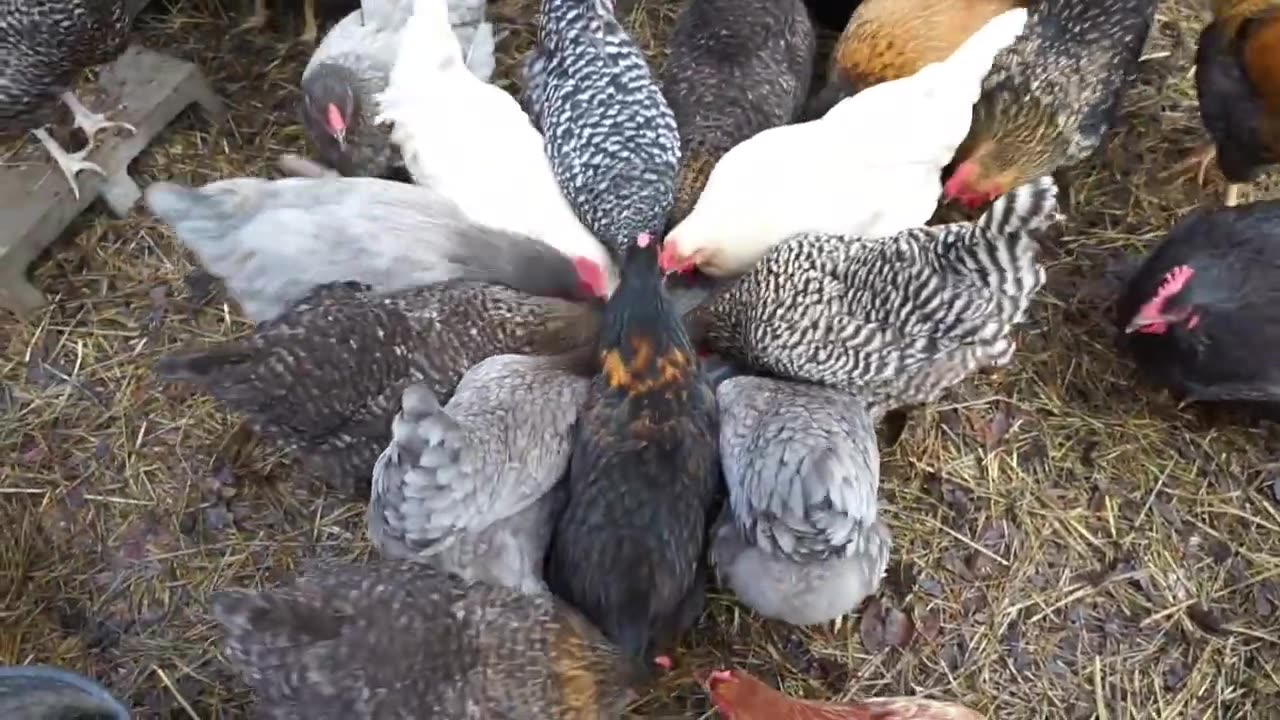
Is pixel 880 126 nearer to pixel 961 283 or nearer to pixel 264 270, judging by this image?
pixel 961 283

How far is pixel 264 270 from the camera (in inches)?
66.4

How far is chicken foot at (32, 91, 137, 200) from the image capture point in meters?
2.04

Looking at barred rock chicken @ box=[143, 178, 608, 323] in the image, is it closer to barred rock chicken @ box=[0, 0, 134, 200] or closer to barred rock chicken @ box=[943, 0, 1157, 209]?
barred rock chicken @ box=[0, 0, 134, 200]

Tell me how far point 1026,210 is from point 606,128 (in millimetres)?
771

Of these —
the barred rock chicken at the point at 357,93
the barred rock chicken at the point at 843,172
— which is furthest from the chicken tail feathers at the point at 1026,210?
the barred rock chicken at the point at 357,93

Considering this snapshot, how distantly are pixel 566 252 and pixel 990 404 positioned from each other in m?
0.88

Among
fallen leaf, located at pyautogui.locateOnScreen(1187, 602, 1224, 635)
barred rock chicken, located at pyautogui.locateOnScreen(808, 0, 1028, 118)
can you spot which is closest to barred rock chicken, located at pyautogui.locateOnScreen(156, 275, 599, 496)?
barred rock chicken, located at pyautogui.locateOnScreen(808, 0, 1028, 118)

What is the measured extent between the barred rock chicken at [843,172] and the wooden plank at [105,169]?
1206 millimetres

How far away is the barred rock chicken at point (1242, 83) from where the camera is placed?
→ 1.75 meters

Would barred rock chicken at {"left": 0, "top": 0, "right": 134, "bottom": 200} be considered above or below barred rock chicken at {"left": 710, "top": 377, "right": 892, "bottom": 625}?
above

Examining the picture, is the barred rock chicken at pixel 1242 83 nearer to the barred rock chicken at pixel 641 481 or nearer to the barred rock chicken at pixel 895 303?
the barred rock chicken at pixel 895 303

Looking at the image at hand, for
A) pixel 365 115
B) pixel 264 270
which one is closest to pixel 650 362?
pixel 264 270

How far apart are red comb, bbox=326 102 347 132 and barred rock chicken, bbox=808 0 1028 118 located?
3.21 feet

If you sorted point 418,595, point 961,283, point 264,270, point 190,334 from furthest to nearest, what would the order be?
point 190,334 → point 264,270 → point 961,283 → point 418,595
